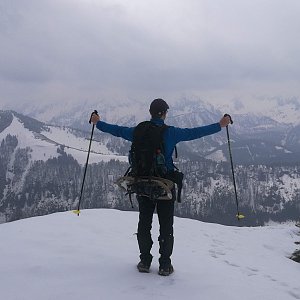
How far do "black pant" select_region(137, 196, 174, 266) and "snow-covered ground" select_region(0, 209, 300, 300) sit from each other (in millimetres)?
479

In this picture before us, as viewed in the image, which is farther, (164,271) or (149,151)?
(164,271)

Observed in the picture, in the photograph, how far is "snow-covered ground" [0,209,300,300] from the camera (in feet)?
24.3

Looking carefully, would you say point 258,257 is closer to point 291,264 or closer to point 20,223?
point 291,264

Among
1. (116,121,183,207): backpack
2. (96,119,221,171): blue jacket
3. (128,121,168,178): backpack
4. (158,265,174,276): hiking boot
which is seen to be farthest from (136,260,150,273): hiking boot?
(96,119,221,171): blue jacket

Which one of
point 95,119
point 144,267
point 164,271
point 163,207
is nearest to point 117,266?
point 144,267

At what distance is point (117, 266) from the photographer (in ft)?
29.6

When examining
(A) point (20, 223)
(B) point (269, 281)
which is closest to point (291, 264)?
(B) point (269, 281)

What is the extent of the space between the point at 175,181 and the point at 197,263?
3605 millimetres

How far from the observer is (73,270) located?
8.43 meters

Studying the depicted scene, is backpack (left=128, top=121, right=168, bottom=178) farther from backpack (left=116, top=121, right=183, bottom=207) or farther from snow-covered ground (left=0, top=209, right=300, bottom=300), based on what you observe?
snow-covered ground (left=0, top=209, right=300, bottom=300)

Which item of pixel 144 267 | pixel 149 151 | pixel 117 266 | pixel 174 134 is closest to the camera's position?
pixel 149 151

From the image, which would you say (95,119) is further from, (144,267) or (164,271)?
(164,271)

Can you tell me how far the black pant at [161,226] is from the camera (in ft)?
27.6

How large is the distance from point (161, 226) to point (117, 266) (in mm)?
1502
